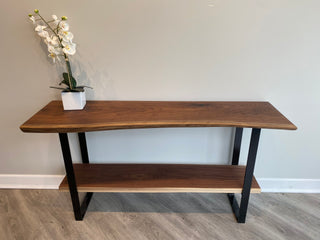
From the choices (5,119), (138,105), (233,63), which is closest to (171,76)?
(138,105)

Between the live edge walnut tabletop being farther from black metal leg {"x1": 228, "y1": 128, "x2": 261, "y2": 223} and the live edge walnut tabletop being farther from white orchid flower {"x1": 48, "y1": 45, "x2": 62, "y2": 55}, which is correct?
white orchid flower {"x1": 48, "y1": 45, "x2": 62, "y2": 55}

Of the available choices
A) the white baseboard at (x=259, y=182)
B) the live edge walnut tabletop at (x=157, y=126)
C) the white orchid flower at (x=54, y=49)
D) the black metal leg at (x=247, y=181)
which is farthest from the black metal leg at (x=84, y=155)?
the black metal leg at (x=247, y=181)

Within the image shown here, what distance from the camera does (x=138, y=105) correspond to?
4.76 ft

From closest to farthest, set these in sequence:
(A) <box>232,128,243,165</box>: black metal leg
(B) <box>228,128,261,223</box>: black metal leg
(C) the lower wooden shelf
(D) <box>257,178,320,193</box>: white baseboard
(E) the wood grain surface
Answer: (E) the wood grain surface
(B) <box>228,128,261,223</box>: black metal leg
(C) the lower wooden shelf
(A) <box>232,128,243,165</box>: black metal leg
(D) <box>257,178,320,193</box>: white baseboard

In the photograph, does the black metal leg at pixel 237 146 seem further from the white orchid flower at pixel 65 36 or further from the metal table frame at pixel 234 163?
the white orchid flower at pixel 65 36

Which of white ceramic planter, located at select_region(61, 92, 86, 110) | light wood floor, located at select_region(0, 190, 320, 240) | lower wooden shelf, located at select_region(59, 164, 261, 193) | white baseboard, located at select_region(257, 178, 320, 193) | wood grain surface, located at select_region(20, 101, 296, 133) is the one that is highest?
white ceramic planter, located at select_region(61, 92, 86, 110)

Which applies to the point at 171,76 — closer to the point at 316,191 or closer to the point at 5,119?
the point at 5,119

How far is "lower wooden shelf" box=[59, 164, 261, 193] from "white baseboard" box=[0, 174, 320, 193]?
35 cm

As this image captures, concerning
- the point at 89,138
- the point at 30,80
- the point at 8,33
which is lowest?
the point at 89,138

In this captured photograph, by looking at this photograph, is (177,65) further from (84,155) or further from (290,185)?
(290,185)

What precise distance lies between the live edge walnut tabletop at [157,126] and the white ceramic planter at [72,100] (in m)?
0.04

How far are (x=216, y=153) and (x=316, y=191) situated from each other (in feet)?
2.93

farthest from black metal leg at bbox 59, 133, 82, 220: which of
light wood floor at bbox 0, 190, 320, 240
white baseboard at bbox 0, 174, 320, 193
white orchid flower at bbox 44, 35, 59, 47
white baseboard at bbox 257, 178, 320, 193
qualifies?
white baseboard at bbox 257, 178, 320, 193

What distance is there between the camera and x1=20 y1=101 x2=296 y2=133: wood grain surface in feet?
3.82
